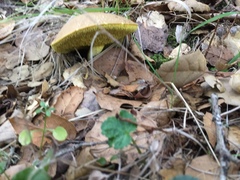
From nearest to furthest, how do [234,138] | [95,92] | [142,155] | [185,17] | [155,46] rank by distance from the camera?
[142,155], [234,138], [95,92], [155,46], [185,17]

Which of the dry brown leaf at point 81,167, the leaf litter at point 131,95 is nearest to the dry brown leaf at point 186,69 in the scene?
the leaf litter at point 131,95

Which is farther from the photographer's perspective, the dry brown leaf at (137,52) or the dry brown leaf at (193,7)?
the dry brown leaf at (193,7)

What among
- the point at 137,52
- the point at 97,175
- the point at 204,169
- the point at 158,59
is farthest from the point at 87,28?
the point at 204,169

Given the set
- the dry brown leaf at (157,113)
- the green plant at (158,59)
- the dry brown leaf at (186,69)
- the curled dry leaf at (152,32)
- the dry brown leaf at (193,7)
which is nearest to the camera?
the dry brown leaf at (157,113)

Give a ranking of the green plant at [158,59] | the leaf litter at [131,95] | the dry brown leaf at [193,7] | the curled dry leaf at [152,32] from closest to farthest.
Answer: the leaf litter at [131,95] < the green plant at [158,59] < the curled dry leaf at [152,32] < the dry brown leaf at [193,7]

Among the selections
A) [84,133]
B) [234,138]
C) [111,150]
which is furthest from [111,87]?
[234,138]

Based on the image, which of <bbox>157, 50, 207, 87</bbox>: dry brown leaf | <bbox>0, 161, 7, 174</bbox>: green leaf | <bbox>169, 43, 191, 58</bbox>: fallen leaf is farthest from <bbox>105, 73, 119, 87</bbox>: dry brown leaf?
<bbox>0, 161, 7, 174</bbox>: green leaf

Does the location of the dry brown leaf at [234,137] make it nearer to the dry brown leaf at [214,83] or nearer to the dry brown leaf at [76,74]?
the dry brown leaf at [214,83]

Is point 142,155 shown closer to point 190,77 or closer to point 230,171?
point 230,171
